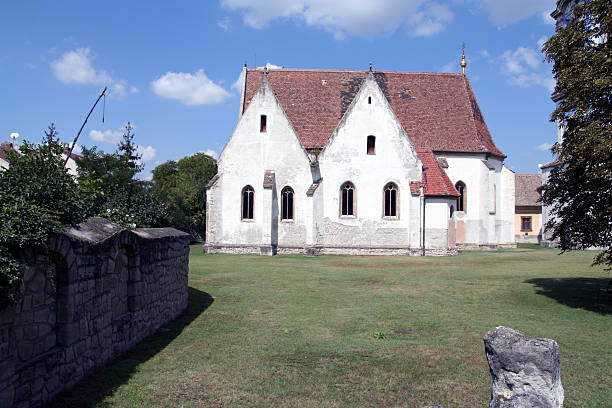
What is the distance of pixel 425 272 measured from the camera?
22641 mm

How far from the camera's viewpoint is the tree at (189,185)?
46.3 metres

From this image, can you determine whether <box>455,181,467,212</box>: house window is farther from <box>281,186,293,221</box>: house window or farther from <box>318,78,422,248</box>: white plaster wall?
<box>281,186,293,221</box>: house window

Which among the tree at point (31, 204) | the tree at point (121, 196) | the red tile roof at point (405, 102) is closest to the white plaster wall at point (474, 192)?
the red tile roof at point (405, 102)

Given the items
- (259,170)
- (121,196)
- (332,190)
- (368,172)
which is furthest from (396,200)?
(121,196)

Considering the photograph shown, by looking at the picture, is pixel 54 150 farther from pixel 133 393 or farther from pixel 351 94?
pixel 351 94

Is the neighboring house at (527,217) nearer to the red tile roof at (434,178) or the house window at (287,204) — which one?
the red tile roof at (434,178)

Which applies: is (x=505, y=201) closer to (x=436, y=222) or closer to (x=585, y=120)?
(x=436, y=222)

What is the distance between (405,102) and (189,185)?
26655mm

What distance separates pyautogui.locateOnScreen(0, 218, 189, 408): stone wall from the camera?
221 inches

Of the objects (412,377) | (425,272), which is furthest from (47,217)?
(425,272)

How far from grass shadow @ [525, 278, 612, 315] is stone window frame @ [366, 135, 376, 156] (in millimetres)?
15620

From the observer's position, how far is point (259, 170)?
33.3 meters

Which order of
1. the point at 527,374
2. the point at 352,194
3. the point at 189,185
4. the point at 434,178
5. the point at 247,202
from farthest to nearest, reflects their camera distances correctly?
the point at 189,185 < the point at 434,178 < the point at 247,202 < the point at 352,194 < the point at 527,374

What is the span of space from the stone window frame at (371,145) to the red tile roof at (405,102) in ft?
13.0
